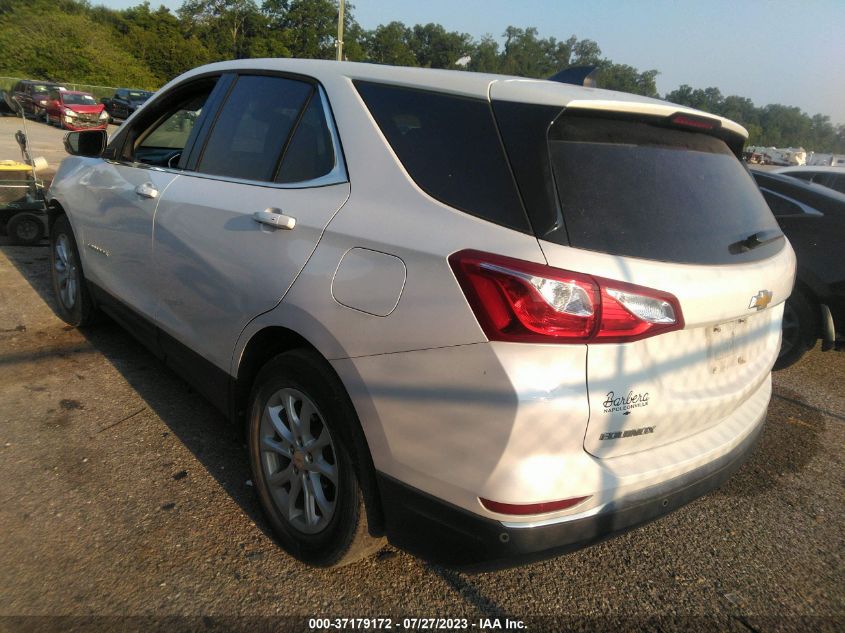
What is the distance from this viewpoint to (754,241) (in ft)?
7.55

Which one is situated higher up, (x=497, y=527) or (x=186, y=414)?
(x=497, y=527)

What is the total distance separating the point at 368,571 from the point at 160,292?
1784 millimetres

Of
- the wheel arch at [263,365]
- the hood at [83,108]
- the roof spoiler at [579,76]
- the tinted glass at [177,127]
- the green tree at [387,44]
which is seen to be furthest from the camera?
the green tree at [387,44]

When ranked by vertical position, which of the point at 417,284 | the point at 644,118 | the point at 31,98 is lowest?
the point at 31,98

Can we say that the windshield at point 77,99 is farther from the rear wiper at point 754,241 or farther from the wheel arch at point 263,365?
the rear wiper at point 754,241

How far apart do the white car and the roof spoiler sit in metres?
0.39

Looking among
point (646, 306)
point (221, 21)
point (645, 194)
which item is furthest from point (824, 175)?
point (221, 21)

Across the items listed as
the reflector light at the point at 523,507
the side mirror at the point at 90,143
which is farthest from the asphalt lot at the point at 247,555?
the side mirror at the point at 90,143

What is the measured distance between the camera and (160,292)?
10.7ft

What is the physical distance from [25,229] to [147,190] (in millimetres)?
4700

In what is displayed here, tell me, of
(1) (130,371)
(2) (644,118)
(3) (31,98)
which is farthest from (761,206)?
(3) (31,98)

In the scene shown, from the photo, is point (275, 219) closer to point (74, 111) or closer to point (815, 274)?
point (815, 274)

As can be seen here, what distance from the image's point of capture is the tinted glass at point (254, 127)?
2727 mm

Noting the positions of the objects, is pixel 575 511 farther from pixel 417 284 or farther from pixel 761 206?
pixel 761 206
